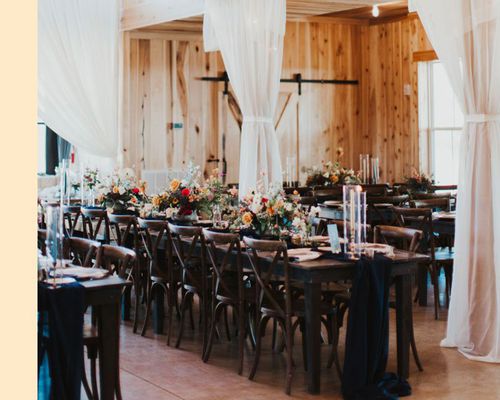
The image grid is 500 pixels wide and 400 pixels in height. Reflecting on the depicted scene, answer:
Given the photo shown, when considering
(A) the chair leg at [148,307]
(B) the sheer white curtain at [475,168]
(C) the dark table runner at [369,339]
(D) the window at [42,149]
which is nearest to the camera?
(C) the dark table runner at [369,339]

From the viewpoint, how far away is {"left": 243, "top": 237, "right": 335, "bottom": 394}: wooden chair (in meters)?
4.84

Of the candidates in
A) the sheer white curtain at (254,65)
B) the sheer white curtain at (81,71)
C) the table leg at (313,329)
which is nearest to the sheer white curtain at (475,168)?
the table leg at (313,329)

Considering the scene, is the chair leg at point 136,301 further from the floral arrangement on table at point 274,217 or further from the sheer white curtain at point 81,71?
the sheer white curtain at point 81,71

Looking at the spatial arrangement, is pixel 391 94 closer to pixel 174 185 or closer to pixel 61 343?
pixel 174 185

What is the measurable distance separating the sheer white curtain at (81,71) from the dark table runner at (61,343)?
22.0 feet

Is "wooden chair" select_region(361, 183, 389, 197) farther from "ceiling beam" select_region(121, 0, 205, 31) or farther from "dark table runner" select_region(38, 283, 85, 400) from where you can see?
"dark table runner" select_region(38, 283, 85, 400)

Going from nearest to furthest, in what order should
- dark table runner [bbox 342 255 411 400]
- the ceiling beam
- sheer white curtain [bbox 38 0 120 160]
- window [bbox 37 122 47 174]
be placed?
dark table runner [bbox 342 255 411 400], the ceiling beam, sheer white curtain [bbox 38 0 120 160], window [bbox 37 122 47 174]

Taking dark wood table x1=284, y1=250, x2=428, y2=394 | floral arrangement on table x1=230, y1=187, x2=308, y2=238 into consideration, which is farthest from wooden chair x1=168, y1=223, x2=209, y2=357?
dark wood table x1=284, y1=250, x2=428, y2=394

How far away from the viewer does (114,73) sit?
10539mm

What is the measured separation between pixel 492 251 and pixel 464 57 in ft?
4.77

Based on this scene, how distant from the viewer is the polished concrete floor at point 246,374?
15.8ft

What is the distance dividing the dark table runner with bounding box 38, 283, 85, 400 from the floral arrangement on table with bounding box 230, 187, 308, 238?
86.5 inches

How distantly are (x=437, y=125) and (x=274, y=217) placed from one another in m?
7.44

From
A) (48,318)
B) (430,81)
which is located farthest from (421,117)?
(48,318)
